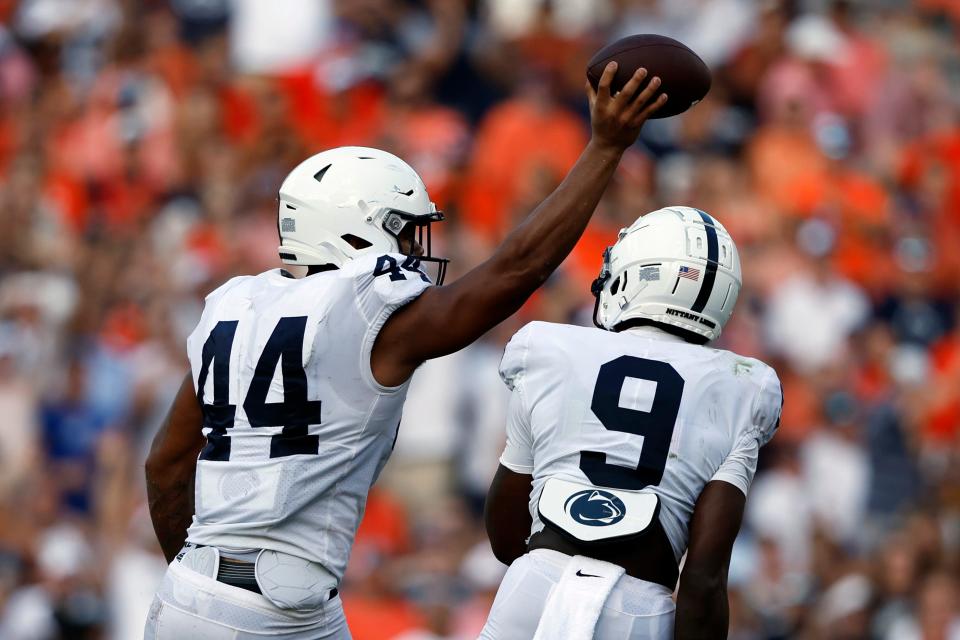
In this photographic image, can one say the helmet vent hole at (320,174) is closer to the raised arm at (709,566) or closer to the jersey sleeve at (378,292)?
the jersey sleeve at (378,292)

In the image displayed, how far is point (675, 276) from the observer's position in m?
4.04

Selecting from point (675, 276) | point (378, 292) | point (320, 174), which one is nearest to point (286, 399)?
point (378, 292)

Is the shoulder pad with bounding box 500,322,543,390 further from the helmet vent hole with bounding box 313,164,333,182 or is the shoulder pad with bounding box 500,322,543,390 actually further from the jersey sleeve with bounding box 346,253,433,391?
the helmet vent hole with bounding box 313,164,333,182

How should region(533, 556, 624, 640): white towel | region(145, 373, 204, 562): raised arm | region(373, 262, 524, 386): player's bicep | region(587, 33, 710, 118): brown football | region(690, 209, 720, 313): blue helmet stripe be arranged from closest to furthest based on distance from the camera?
region(533, 556, 624, 640): white towel < region(373, 262, 524, 386): player's bicep < region(587, 33, 710, 118): brown football < region(690, 209, 720, 313): blue helmet stripe < region(145, 373, 204, 562): raised arm

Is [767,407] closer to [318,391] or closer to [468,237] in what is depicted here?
[318,391]

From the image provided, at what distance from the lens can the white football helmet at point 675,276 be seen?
404 cm

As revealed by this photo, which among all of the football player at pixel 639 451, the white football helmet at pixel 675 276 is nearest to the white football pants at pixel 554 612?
the football player at pixel 639 451

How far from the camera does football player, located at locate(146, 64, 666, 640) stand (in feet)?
12.8

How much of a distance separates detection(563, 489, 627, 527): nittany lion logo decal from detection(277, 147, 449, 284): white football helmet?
0.85 m

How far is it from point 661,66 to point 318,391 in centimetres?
128

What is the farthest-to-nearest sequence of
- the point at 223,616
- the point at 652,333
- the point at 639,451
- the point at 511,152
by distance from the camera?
the point at 511,152, the point at 652,333, the point at 223,616, the point at 639,451

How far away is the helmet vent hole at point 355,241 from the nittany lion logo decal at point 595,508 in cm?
97

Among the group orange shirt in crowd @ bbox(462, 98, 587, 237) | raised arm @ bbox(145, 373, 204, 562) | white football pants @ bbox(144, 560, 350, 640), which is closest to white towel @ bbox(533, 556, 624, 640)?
white football pants @ bbox(144, 560, 350, 640)

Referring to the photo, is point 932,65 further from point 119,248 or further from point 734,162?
point 119,248
